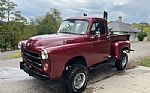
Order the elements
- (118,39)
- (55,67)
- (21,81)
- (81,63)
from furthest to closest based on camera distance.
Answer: (118,39) → (21,81) → (81,63) → (55,67)

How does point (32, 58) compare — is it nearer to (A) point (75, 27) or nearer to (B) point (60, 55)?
(B) point (60, 55)

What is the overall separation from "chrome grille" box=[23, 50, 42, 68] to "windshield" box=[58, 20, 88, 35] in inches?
62.8

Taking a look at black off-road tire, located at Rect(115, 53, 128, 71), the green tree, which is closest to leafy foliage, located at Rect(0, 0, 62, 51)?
the green tree

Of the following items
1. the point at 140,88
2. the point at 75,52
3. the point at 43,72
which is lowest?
the point at 140,88

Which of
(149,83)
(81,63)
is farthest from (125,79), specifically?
(81,63)

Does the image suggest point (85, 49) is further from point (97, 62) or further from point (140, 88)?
point (140, 88)

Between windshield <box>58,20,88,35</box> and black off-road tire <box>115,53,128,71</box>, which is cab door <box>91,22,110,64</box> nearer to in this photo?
windshield <box>58,20,88,35</box>

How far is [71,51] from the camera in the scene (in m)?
7.17

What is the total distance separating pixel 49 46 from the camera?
22.7ft

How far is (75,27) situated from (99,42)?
0.93m

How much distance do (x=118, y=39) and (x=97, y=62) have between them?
191 centimetres

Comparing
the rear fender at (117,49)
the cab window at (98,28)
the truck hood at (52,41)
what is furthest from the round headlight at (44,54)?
the rear fender at (117,49)

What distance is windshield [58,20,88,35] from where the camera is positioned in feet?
26.7

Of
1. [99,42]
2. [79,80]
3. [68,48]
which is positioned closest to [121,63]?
[99,42]
